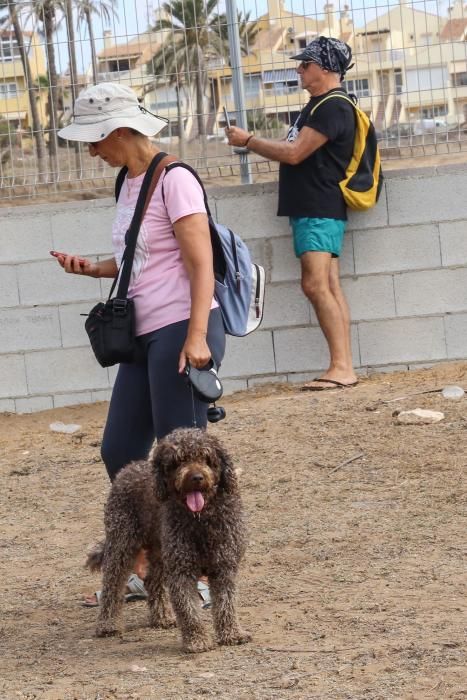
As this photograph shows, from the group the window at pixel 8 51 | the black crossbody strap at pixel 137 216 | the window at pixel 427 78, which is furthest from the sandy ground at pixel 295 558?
the window at pixel 8 51

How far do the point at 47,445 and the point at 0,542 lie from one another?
1704 millimetres

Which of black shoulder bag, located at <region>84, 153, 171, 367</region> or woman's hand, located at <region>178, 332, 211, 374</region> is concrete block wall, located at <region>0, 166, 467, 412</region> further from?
woman's hand, located at <region>178, 332, 211, 374</region>

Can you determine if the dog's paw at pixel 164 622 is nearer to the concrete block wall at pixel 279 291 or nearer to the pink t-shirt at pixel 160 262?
the pink t-shirt at pixel 160 262

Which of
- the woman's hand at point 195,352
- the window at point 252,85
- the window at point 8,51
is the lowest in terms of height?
the woman's hand at point 195,352

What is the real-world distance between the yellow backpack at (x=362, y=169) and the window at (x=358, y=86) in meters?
0.36

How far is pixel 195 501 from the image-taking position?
15.1 ft

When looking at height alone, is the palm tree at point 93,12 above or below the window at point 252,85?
above

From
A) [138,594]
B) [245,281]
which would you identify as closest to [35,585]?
[138,594]

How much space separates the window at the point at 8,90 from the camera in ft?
30.9

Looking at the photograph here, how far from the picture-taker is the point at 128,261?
496 cm

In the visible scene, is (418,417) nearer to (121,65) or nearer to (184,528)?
(184,528)

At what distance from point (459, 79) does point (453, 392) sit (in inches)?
89.7

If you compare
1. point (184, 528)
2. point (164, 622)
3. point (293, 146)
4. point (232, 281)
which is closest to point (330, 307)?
point (293, 146)

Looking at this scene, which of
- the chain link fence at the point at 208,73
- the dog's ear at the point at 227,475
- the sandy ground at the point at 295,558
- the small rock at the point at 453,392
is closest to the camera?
the sandy ground at the point at 295,558
